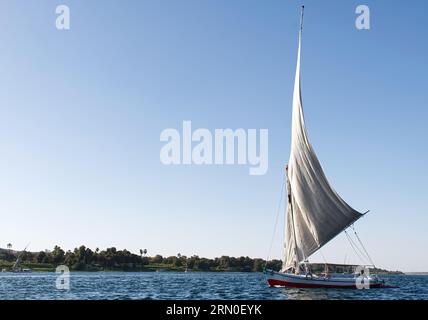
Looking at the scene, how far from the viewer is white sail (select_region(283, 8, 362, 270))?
224 feet

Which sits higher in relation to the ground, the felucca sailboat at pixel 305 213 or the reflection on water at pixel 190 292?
the felucca sailboat at pixel 305 213

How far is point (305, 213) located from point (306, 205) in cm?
118

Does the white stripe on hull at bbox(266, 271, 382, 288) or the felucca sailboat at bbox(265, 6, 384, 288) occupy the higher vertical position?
the felucca sailboat at bbox(265, 6, 384, 288)

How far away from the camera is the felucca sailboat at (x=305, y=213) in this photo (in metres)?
68.3

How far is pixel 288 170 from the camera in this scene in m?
76.2

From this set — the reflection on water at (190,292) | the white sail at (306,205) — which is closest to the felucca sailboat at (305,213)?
the white sail at (306,205)

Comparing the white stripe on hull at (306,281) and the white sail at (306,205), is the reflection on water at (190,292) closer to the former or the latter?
the white stripe on hull at (306,281)

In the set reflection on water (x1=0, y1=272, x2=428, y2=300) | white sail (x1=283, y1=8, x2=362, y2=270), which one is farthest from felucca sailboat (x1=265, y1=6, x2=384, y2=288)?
reflection on water (x1=0, y1=272, x2=428, y2=300)

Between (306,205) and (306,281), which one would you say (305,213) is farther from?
(306,281)

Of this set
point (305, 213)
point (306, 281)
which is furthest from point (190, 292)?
point (305, 213)

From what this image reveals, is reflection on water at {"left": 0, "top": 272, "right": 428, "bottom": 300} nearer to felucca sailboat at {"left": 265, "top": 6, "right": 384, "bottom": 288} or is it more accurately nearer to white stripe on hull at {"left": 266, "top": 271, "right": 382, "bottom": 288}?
white stripe on hull at {"left": 266, "top": 271, "right": 382, "bottom": 288}
